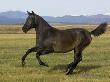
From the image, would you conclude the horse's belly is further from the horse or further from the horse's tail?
the horse's tail

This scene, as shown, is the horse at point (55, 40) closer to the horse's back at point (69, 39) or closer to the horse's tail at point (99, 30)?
the horse's back at point (69, 39)

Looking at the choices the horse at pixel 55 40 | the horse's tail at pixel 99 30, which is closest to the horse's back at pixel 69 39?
the horse at pixel 55 40

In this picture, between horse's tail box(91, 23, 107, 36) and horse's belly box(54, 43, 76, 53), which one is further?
horse's tail box(91, 23, 107, 36)

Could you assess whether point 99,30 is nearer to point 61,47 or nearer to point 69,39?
point 69,39

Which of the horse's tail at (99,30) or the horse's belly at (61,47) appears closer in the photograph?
the horse's belly at (61,47)

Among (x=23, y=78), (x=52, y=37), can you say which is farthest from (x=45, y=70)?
(x=23, y=78)

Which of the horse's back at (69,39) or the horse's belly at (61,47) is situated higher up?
the horse's back at (69,39)

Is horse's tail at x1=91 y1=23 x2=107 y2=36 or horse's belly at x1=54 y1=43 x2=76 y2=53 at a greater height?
horse's tail at x1=91 y1=23 x2=107 y2=36

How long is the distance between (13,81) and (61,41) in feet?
9.78

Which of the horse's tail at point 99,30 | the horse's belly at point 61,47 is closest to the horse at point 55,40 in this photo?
the horse's belly at point 61,47

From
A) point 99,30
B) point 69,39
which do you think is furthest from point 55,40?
point 99,30

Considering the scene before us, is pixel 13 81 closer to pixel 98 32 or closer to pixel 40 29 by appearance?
pixel 40 29

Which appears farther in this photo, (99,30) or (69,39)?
(99,30)

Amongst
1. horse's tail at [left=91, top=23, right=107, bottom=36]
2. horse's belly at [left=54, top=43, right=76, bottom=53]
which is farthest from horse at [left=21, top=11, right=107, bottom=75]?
horse's tail at [left=91, top=23, right=107, bottom=36]
